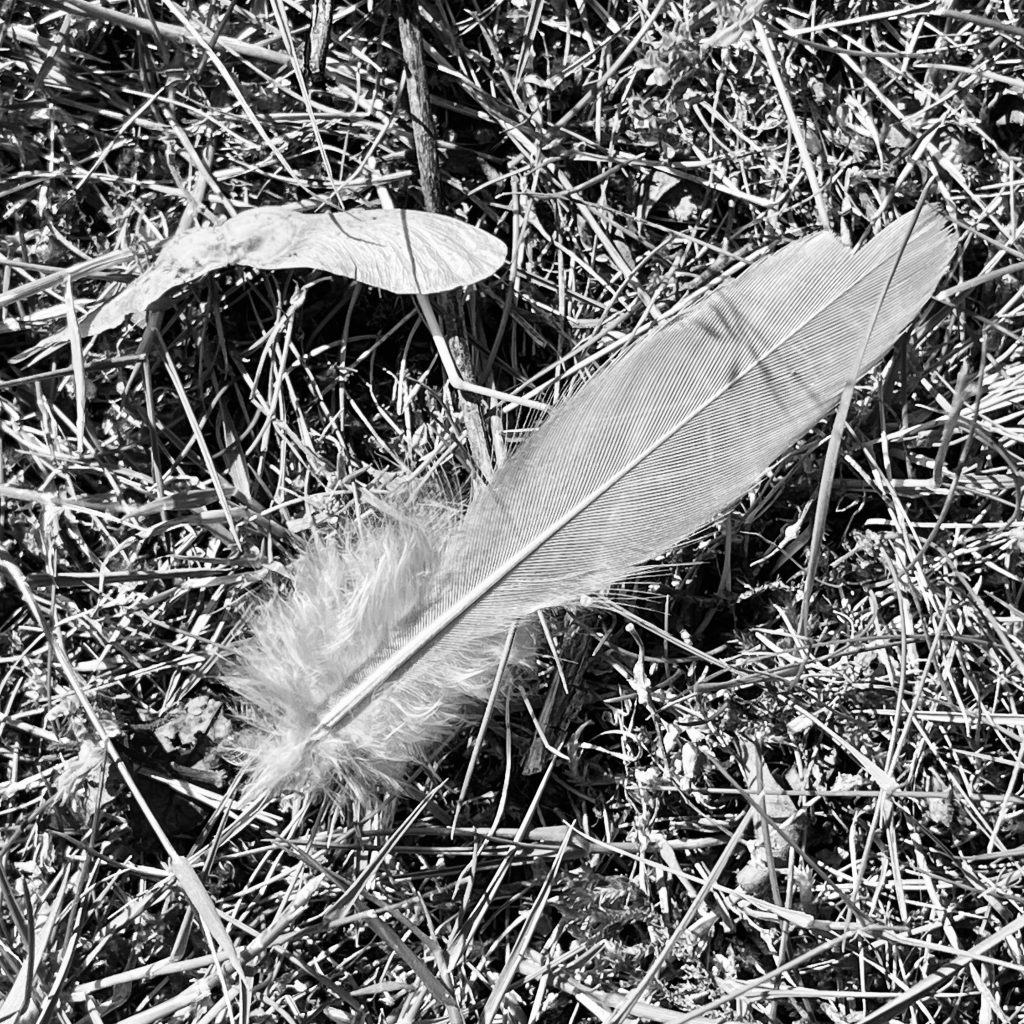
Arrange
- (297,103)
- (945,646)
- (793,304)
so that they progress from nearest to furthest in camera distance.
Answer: (793,304), (945,646), (297,103)

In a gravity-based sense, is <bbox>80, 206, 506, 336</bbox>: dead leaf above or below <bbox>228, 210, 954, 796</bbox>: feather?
above

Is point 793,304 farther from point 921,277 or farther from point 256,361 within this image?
point 256,361

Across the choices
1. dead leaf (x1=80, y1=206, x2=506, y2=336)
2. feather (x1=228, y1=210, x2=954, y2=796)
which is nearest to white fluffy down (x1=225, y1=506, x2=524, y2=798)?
feather (x1=228, y1=210, x2=954, y2=796)

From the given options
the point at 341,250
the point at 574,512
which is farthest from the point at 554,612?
the point at 341,250

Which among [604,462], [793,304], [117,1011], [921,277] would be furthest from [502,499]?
[117,1011]

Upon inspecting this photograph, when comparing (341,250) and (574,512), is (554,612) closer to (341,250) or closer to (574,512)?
(574,512)

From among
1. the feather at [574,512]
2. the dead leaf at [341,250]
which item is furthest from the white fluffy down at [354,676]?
the dead leaf at [341,250]

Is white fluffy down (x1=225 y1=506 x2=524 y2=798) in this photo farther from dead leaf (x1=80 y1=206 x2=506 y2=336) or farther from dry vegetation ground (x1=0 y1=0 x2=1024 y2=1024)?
dead leaf (x1=80 y1=206 x2=506 y2=336)
